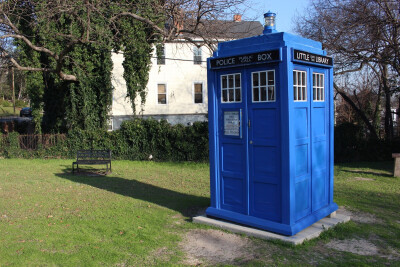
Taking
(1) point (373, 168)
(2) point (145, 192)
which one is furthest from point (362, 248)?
(1) point (373, 168)

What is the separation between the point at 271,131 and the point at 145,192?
4803 mm

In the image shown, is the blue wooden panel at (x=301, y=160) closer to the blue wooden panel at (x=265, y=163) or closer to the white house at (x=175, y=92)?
the blue wooden panel at (x=265, y=163)

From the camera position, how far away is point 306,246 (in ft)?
16.9

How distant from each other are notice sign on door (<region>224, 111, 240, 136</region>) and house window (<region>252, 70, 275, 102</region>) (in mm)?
440

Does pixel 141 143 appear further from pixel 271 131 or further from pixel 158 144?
pixel 271 131

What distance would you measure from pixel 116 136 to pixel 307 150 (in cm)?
1159

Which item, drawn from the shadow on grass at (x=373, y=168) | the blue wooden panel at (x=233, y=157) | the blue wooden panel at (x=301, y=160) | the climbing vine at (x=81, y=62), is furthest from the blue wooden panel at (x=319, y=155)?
the climbing vine at (x=81, y=62)

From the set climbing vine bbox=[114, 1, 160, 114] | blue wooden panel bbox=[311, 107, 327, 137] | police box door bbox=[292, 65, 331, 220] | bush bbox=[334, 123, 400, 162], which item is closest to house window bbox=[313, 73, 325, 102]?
police box door bbox=[292, 65, 331, 220]

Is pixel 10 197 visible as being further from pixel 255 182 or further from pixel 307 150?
pixel 307 150

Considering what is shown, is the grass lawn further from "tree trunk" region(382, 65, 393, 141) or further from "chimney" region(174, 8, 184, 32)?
"chimney" region(174, 8, 184, 32)

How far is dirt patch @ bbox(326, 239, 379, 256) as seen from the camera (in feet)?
16.4

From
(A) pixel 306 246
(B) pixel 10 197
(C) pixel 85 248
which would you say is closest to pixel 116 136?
(B) pixel 10 197

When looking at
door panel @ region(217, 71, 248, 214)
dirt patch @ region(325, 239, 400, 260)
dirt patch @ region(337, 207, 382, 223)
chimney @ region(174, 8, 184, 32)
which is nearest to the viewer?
dirt patch @ region(325, 239, 400, 260)

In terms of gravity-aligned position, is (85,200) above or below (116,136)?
below
